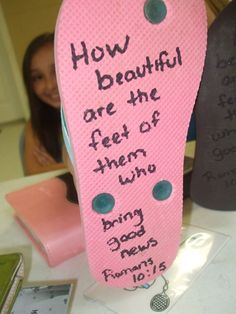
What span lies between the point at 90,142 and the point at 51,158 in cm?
79

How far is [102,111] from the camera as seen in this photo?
0.94ft

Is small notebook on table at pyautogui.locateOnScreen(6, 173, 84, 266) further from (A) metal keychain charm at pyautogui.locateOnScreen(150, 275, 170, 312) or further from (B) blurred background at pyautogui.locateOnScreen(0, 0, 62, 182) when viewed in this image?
(B) blurred background at pyautogui.locateOnScreen(0, 0, 62, 182)

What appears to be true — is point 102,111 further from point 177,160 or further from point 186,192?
point 186,192

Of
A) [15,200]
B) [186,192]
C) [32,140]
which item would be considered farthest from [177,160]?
[32,140]

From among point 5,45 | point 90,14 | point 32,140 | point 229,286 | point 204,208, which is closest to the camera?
point 90,14

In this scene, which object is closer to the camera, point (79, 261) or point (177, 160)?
point (177, 160)

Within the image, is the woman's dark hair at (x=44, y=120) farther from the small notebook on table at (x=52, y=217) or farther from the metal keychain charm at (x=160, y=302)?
the metal keychain charm at (x=160, y=302)

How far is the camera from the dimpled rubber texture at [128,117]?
10.3 inches

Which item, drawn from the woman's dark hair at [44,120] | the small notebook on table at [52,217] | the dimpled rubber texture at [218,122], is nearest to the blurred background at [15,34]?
the woman's dark hair at [44,120]

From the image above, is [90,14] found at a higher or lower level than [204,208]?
higher

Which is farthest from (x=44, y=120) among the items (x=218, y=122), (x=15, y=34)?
(x=15, y=34)

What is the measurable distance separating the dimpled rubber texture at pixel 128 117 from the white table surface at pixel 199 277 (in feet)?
0.18

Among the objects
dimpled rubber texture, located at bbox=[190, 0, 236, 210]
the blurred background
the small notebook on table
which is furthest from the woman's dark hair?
the blurred background

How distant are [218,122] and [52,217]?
0.87ft
